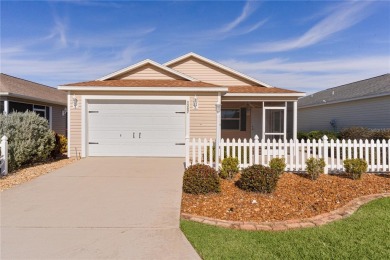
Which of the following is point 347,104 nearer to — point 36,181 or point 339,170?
point 339,170

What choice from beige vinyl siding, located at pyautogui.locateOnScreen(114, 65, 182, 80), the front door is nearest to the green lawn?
beige vinyl siding, located at pyautogui.locateOnScreen(114, 65, 182, 80)

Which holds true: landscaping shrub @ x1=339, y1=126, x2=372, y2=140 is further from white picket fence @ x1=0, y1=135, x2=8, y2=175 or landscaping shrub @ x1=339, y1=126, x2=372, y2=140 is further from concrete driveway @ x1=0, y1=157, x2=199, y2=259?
white picket fence @ x1=0, y1=135, x2=8, y2=175

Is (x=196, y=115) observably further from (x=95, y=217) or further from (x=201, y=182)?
(x=95, y=217)

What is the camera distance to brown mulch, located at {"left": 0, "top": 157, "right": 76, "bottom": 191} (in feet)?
22.9

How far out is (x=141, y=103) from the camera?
11.0 m

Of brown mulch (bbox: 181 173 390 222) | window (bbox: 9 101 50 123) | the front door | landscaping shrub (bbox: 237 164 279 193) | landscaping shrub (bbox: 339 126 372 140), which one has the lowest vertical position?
brown mulch (bbox: 181 173 390 222)

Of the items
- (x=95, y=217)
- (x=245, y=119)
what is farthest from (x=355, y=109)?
(x=95, y=217)

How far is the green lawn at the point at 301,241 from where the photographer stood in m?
3.52

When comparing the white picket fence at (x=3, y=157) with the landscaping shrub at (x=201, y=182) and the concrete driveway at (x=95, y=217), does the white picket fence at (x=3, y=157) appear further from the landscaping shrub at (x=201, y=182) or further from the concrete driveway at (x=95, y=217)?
the landscaping shrub at (x=201, y=182)

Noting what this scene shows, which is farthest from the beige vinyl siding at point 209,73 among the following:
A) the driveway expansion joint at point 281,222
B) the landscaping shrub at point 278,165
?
the driveway expansion joint at point 281,222

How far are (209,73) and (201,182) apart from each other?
34.3ft

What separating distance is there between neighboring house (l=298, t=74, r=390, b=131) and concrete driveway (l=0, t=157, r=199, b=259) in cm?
1246

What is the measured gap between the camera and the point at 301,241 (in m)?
3.91

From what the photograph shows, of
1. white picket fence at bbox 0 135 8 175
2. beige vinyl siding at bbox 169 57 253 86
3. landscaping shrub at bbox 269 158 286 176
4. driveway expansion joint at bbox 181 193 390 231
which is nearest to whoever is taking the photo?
driveway expansion joint at bbox 181 193 390 231
